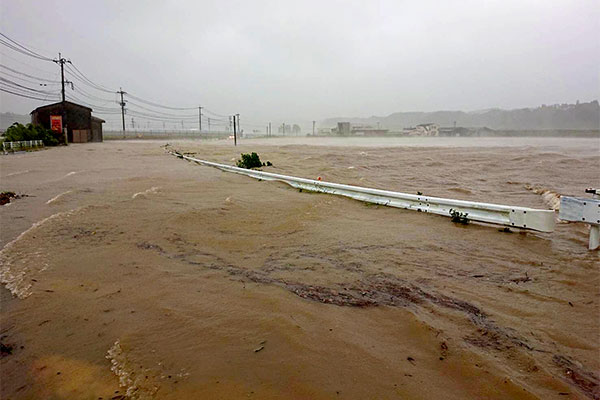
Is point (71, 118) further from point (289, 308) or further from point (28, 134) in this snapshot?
point (289, 308)

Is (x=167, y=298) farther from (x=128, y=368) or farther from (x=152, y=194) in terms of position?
(x=152, y=194)

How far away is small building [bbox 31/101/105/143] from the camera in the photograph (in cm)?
4522

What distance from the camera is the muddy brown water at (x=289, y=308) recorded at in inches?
82.5

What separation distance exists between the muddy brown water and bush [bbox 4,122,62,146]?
94.4 feet

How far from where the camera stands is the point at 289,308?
115 inches

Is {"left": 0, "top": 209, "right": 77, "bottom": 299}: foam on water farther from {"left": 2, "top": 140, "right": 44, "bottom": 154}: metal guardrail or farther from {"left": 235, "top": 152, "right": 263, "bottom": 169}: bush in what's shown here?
{"left": 2, "top": 140, "right": 44, "bottom": 154}: metal guardrail

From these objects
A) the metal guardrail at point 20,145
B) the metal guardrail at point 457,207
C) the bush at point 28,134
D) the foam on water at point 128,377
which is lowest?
the foam on water at point 128,377

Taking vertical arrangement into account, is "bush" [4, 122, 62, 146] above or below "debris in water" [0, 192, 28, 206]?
above

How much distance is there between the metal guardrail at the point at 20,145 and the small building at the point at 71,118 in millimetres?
16402

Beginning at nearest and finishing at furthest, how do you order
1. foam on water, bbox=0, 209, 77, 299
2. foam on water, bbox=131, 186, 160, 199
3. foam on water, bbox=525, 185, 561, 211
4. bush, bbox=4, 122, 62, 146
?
foam on water, bbox=0, 209, 77, 299, foam on water, bbox=525, 185, 561, 211, foam on water, bbox=131, 186, 160, 199, bush, bbox=4, 122, 62, 146

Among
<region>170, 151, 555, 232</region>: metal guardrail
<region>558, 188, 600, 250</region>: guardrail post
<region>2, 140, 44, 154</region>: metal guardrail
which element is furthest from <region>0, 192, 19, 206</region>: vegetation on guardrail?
<region>2, 140, 44, 154</region>: metal guardrail

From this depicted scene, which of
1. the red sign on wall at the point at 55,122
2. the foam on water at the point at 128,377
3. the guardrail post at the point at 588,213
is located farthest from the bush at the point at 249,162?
the red sign on wall at the point at 55,122

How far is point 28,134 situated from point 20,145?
455cm

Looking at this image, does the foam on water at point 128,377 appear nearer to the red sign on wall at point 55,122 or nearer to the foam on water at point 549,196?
the foam on water at point 549,196
